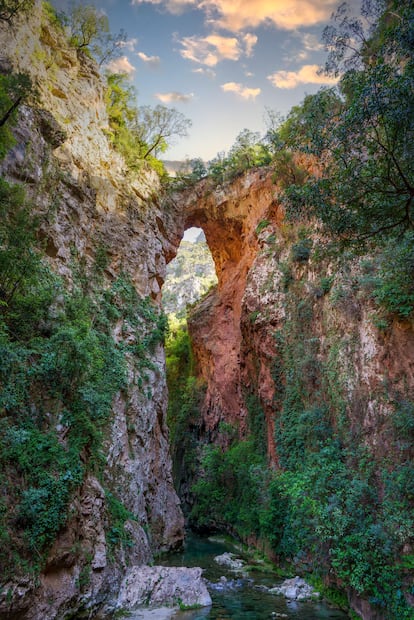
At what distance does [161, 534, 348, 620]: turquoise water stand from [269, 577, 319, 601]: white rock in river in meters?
0.31

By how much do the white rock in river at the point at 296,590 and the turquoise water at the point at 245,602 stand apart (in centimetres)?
31

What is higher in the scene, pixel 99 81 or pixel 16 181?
pixel 99 81

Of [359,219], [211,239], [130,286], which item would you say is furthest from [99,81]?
[359,219]

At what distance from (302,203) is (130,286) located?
37.5ft

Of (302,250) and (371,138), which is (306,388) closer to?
(302,250)

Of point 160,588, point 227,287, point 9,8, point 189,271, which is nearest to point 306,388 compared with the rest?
point 160,588

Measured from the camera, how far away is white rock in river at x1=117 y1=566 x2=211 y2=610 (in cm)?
1003

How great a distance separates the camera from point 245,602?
38.9ft

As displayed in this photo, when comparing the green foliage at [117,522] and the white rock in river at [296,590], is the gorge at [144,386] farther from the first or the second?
the white rock in river at [296,590]

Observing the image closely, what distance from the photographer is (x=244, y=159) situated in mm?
28344

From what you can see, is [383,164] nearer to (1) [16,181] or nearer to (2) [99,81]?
(1) [16,181]

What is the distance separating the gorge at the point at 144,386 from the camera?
Answer: 895 centimetres

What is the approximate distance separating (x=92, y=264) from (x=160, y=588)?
12446 millimetres

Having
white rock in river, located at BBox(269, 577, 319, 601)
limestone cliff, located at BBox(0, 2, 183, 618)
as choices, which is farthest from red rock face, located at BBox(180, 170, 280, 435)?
white rock in river, located at BBox(269, 577, 319, 601)
